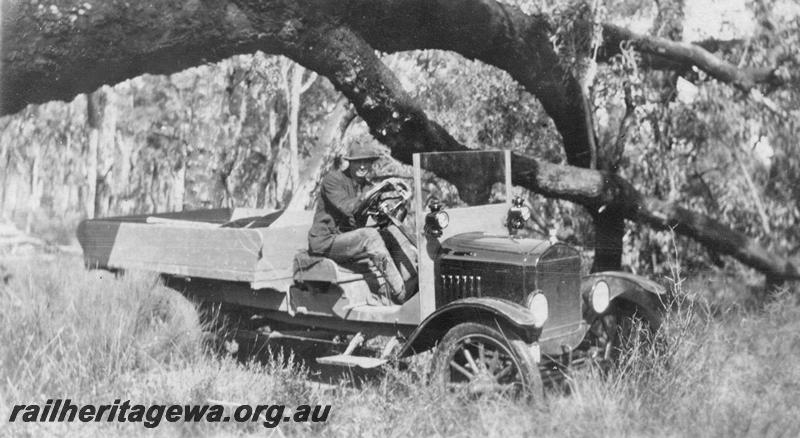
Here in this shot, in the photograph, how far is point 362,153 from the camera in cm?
654

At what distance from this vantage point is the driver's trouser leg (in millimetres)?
6246

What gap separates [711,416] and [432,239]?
91.0 inches

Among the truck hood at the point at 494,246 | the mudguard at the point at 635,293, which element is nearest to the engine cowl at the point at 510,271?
the truck hood at the point at 494,246

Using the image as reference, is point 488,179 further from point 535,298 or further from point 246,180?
point 246,180

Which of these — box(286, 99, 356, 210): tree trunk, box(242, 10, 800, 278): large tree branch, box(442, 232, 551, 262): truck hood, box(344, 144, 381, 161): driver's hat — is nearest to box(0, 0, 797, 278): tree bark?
box(242, 10, 800, 278): large tree branch

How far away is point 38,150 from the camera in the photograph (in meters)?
32.1

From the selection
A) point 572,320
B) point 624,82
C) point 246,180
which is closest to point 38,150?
point 246,180

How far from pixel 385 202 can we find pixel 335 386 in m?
1.44

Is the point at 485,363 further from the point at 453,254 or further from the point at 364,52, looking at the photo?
the point at 364,52

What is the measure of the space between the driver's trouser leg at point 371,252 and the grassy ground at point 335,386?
27.8 inches

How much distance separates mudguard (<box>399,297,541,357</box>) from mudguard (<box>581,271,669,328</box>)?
1.10 m

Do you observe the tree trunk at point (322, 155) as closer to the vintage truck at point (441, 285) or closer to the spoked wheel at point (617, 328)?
the vintage truck at point (441, 285)

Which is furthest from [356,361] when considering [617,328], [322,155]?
[322,155]

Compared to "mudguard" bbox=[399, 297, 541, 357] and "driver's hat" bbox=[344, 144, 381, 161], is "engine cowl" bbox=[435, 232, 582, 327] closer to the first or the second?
"mudguard" bbox=[399, 297, 541, 357]
